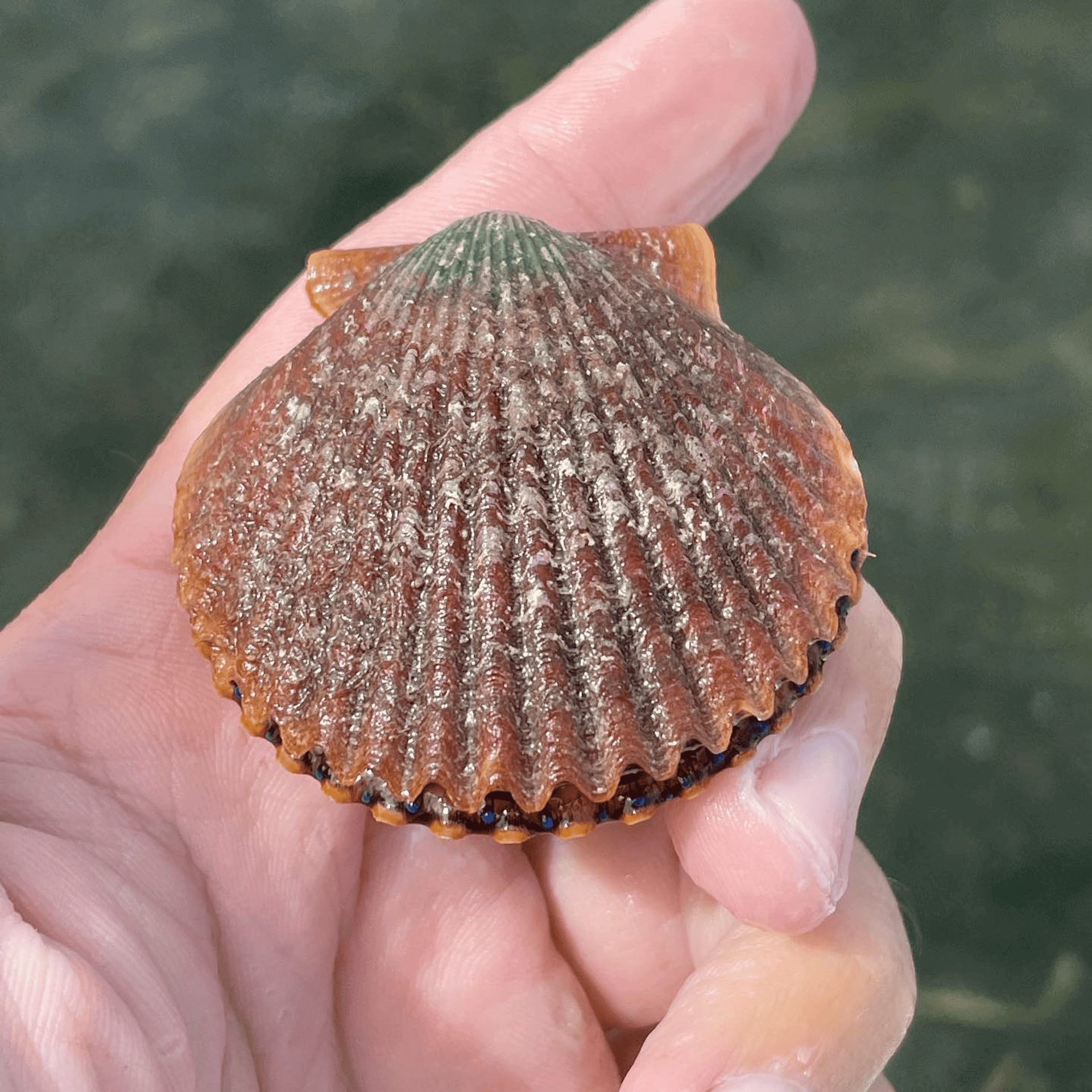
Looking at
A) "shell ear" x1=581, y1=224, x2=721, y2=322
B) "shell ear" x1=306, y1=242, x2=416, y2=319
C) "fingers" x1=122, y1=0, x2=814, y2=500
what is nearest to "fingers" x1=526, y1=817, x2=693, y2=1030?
"shell ear" x1=581, y1=224, x2=721, y2=322

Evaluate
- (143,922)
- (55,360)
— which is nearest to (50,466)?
(55,360)

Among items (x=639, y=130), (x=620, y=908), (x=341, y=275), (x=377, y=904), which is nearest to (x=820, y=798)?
(x=620, y=908)

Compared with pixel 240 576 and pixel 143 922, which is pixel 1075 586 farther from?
pixel 143 922

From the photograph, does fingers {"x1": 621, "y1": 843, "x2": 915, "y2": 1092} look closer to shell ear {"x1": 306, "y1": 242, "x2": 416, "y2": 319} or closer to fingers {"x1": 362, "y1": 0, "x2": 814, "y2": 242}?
shell ear {"x1": 306, "y1": 242, "x2": 416, "y2": 319}

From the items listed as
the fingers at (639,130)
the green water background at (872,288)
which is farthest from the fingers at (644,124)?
the green water background at (872,288)

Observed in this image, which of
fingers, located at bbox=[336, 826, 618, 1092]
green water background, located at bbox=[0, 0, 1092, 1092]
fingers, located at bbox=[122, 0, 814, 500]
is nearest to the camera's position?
fingers, located at bbox=[336, 826, 618, 1092]

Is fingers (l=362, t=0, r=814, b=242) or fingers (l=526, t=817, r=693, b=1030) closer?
fingers (l=526, t=817, r=693, b=1030)

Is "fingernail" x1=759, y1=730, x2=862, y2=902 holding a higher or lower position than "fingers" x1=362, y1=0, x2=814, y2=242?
lower

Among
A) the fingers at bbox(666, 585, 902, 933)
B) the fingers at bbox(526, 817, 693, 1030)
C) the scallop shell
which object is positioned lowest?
Result: the fingers at bbox(526, 817, 693, 1030)

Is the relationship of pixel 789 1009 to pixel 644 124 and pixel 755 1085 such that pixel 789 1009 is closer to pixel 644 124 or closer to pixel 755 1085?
pixel 755 1085
